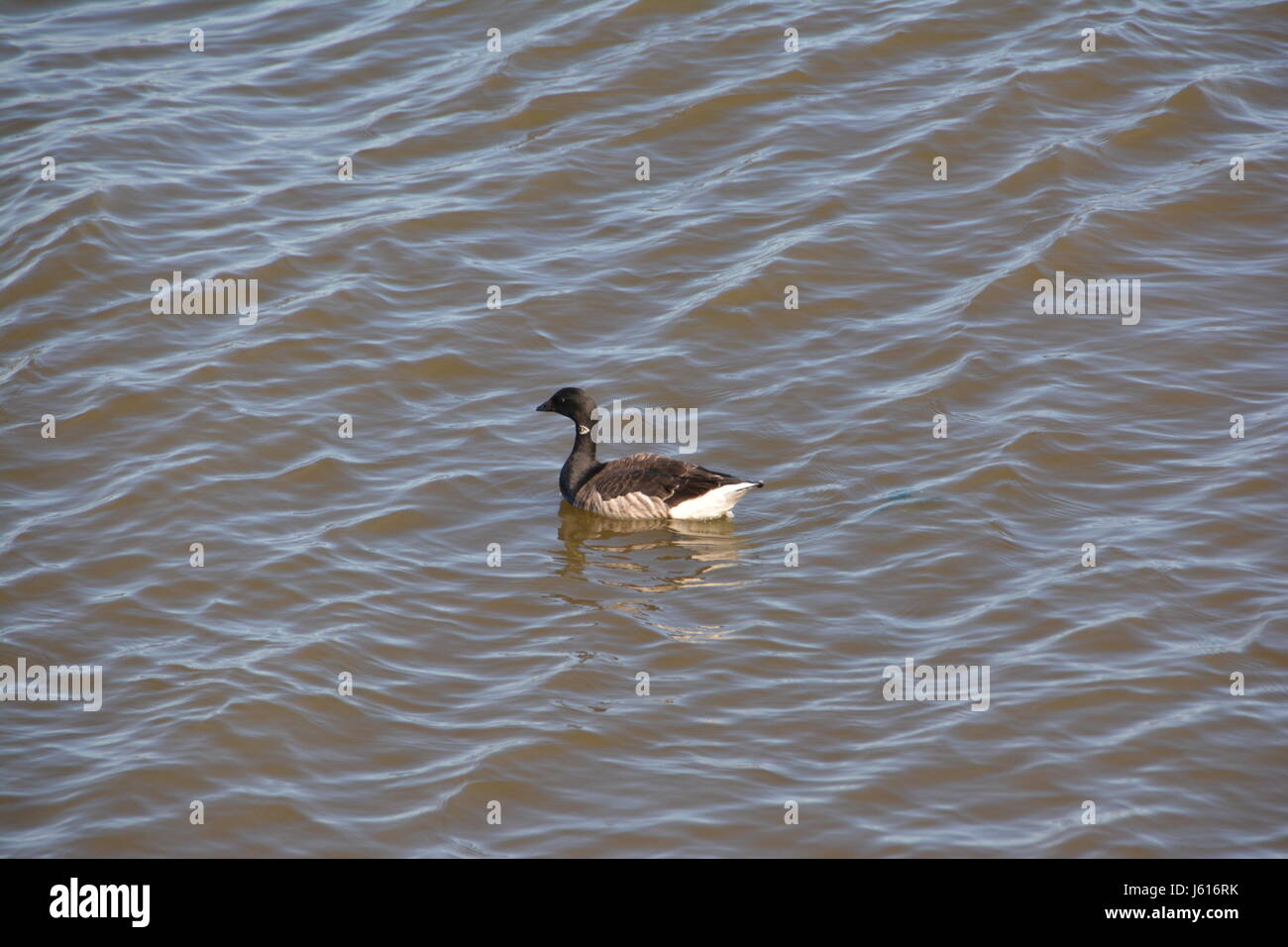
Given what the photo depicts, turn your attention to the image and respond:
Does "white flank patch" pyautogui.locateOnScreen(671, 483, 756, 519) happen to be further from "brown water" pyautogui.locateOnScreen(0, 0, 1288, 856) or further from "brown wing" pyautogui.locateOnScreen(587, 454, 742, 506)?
"brown water" pyautogui.locateOnScreen(0, 0, 1288, 856)

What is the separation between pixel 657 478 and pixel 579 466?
82 cm

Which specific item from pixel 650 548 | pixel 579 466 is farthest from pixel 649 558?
pixel 579 466

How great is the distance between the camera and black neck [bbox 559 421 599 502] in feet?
40.3

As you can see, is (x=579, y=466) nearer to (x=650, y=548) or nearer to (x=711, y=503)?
(x=650, y=548)

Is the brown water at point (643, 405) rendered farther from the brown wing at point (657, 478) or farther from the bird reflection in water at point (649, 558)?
the brown wing at point (657, 478)

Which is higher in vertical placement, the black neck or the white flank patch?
the black neck

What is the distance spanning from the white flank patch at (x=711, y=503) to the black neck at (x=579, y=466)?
977mm

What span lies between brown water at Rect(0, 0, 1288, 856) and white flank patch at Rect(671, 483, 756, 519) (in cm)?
17

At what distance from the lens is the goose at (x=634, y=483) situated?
11516mm

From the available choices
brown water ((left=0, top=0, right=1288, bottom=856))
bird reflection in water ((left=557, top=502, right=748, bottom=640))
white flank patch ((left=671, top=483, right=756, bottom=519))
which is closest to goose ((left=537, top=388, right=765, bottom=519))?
white flank patch ((left=671, top=483, right=756, bottom=519))

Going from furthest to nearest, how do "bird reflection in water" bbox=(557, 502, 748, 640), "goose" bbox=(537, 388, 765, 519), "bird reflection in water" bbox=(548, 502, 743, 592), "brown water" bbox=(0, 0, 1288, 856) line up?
"goose" bbox=(537, 388, 765, 519)
"bird reflection in water" bbox=(548, 502, 743, 592)
"bird reflection in water" bbox=(557, 502, 748, 640)
"brown water" bbox=(0, 0, 1288, 856)

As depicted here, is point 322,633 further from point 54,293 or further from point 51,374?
point 54,293

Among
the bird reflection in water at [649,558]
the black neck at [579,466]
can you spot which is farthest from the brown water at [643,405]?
the black neck at [579,466]

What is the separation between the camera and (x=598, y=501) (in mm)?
12000
